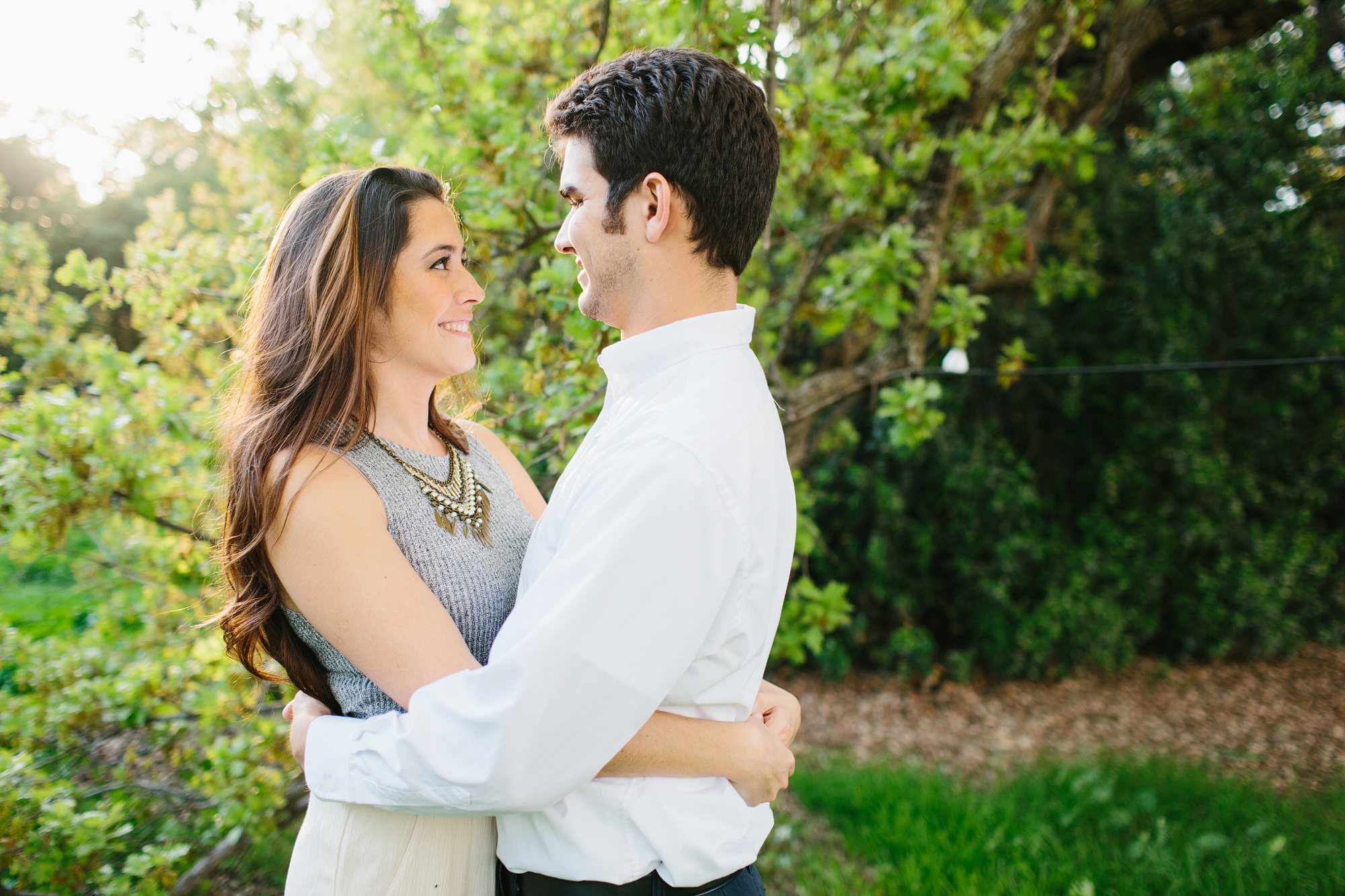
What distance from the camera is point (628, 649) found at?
2.92 feet

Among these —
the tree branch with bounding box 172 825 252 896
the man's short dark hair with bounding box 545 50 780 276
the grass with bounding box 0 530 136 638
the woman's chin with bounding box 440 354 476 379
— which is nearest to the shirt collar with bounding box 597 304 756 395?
the man's short dark hair with bounding box 545 50 780 276

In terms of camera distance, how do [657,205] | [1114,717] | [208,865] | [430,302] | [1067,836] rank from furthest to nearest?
[1114,717], [1067,836], [208,865], [430,302], [657,205]

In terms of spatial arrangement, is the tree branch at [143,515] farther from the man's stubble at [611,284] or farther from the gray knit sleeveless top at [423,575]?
the man's stubble at [611,284]

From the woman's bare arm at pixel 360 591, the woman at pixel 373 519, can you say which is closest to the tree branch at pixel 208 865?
the woman at pixel 373 519

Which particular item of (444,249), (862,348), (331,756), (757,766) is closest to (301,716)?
(331,756)

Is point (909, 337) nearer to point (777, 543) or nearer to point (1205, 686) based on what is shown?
point (777, 543)

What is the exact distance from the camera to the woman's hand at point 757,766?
1.13 metres

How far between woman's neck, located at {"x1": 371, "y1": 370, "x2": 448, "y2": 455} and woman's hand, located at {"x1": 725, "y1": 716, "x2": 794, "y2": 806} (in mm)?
845

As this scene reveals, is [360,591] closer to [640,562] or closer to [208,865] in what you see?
[640,562]

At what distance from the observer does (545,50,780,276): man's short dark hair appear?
119 centimetres

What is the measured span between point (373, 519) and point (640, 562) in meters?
0.55

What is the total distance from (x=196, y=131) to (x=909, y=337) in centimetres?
467

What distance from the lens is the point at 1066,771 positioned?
4219 millimetres

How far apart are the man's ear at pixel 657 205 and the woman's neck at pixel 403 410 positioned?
2.02 ft
